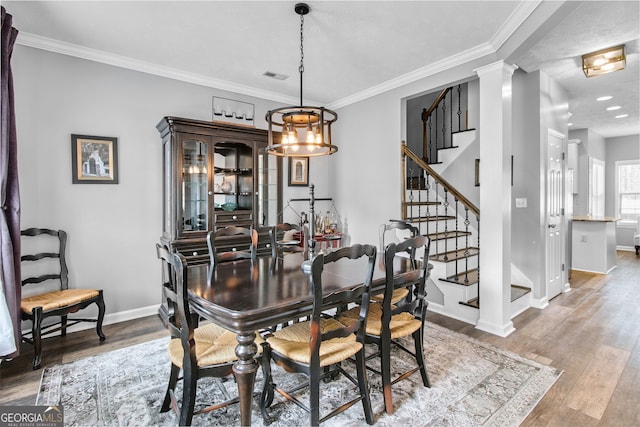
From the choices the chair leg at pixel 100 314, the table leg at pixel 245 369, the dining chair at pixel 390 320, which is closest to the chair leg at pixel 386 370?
the dining chair at pixel 390 320

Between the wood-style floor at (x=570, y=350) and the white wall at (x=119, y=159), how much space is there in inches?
24.1

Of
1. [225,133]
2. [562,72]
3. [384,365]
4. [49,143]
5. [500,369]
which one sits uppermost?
[562,72]

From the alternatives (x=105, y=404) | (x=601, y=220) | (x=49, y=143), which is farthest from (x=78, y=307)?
(x=601, y=220)

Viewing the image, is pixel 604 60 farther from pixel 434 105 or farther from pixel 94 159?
pixel 94 159

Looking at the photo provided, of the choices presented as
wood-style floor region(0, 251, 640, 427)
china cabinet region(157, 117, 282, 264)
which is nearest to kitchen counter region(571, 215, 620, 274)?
wood-style floor region(0, 251, 640, 427)

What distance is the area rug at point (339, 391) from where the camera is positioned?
1940 millimetres

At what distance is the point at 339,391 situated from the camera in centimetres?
221

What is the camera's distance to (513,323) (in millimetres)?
3445

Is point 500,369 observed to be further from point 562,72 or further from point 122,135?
point 122,135

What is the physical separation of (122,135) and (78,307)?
5.57ft

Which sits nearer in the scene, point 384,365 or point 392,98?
point 384,365

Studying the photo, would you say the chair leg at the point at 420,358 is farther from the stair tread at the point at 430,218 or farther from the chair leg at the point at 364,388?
the stair tread at the point at 430,218

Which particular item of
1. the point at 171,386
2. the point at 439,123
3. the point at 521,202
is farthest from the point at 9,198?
the point at 439,123

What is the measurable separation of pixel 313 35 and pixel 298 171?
2134 millimetres
